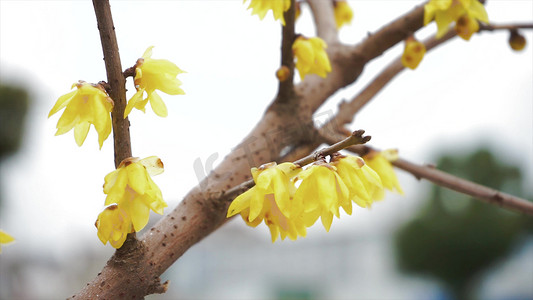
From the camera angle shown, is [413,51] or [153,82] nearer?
[153,82]

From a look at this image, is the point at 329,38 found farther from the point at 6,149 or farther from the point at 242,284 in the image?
the point at 242,284

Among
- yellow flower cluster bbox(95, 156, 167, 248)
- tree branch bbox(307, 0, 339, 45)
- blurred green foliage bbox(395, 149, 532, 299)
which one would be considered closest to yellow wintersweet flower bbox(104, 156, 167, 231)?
yellow flower cluster bbox(95, 156, 167, 248)

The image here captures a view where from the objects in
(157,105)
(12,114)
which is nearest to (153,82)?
(157,105)

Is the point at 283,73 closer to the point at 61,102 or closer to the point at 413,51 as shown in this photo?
the point at 413,51

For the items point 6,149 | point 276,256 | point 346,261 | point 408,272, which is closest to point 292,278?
point 276,256

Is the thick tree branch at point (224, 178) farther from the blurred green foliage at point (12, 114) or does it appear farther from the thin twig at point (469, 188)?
the blurred green foliage at point (12, 114)
